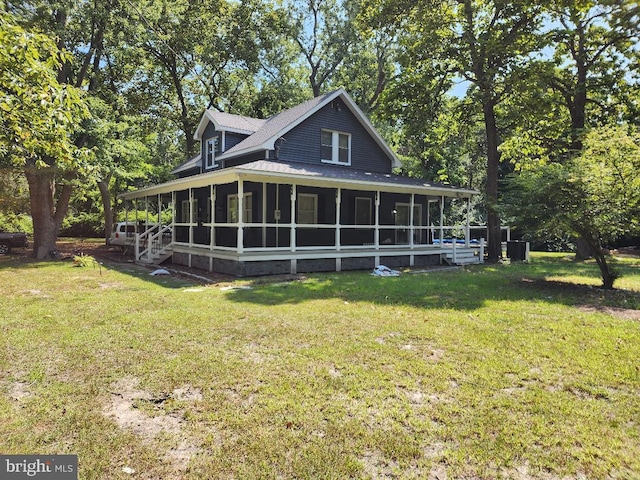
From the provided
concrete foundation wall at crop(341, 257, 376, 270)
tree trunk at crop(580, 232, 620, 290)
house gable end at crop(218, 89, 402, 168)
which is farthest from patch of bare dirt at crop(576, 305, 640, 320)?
house gable end at crop(218, 89, 402, 168)

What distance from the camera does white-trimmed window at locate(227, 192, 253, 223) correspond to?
1571cm

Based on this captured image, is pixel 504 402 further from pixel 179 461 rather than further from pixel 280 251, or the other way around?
pixel 280 251

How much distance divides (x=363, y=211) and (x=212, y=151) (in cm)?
782

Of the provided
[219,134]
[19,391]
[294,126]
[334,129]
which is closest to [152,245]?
[219,134]

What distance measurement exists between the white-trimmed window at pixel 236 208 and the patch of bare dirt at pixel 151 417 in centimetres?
1161

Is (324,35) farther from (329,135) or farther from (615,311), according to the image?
(615,311)

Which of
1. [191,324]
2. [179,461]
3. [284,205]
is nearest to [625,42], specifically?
[284,205]

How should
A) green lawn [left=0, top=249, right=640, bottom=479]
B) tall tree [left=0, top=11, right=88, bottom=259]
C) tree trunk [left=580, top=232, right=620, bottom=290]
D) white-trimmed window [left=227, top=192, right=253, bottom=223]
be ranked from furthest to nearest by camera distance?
1. white-trimmed window [left=227, top=192, right=253, bottom=223]
2. tree trunk [left=580, top=232, right=620, bottom=290]
3. tall tree [left=0, top=11, right=88, bottom=259]
4. green lawn [left=0, top=249, right=640, bottom=479]

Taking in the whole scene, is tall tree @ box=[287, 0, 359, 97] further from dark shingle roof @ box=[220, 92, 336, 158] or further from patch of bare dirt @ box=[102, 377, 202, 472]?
patch of bare dirt @ box=[102, 377, 202, 472]

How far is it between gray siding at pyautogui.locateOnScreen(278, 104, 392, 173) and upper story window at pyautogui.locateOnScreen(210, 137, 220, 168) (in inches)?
168

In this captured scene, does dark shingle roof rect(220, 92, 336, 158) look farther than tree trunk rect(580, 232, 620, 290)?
Yes

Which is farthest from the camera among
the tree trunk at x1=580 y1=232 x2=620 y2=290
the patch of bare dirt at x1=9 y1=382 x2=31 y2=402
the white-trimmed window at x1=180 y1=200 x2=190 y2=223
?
the white-trimmed window at x1=180 y1=200 x2=190 y2=223

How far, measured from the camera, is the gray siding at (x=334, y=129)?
16734 millimetres

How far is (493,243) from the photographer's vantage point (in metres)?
18.8
